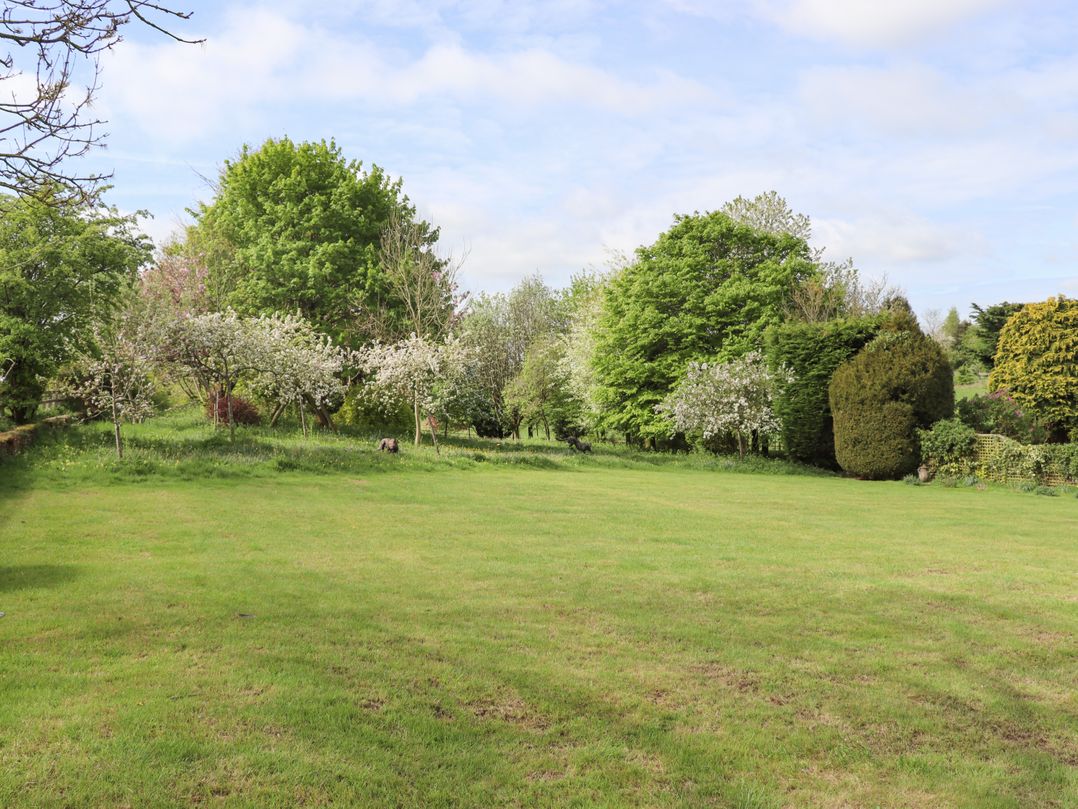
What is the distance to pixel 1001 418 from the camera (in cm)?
2612

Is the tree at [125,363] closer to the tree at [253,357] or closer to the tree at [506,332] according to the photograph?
the tree at [253,357]

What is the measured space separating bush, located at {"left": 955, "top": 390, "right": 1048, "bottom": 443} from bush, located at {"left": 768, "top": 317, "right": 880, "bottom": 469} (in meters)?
4.34

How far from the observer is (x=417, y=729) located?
15.5ft

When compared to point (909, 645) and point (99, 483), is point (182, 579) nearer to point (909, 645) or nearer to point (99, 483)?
point (909, 645)

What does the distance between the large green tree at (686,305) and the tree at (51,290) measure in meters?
20.7

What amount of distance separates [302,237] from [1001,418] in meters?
28.8

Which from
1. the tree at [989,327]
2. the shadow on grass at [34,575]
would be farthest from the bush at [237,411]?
the tree at [989,327]

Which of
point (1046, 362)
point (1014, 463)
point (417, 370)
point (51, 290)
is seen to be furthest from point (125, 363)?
point (1046, 362)

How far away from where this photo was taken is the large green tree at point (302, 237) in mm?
32969

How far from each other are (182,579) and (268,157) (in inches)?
1198

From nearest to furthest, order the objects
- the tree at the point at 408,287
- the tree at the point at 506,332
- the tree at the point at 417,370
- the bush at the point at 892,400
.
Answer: the bush at the point at 892,400
the tree at the point at 417,370
the tree at the point at 408,287
the tree at the point at 506,332

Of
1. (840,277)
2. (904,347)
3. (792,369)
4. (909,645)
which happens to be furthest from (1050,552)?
(840,277)

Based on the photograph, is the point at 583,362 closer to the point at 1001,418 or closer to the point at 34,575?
the point at 1001,418

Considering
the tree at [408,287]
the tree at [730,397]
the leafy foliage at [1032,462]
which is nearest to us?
the leafy foliage at [1032,462]
